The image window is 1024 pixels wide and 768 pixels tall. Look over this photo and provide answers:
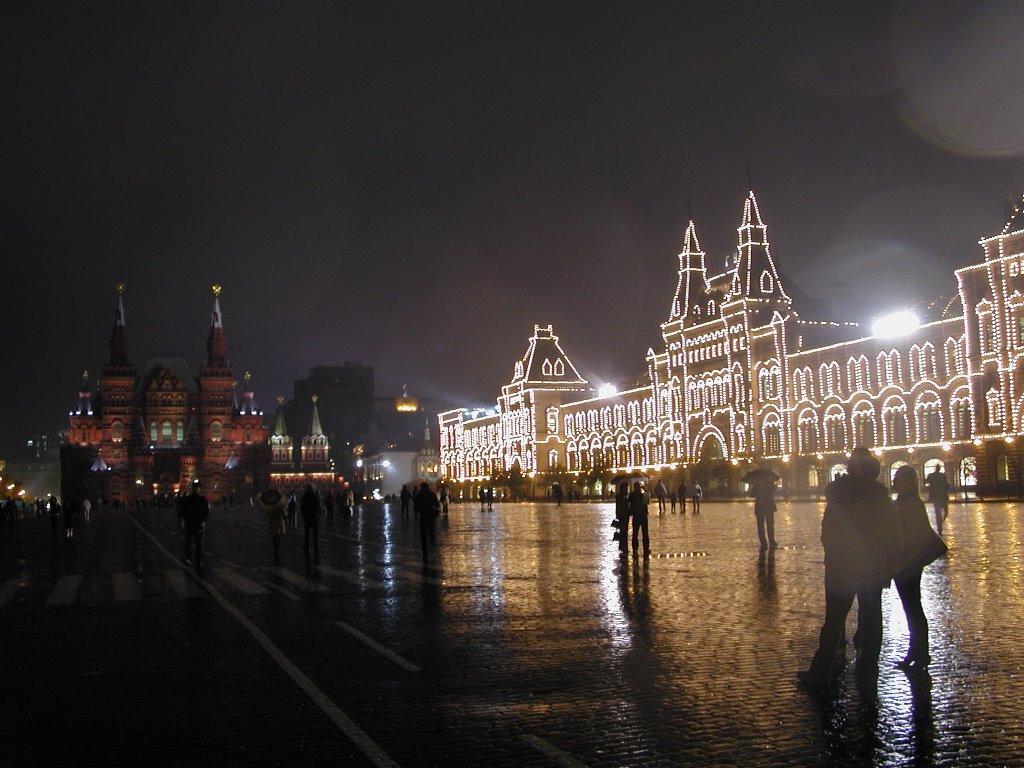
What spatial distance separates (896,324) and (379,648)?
2635 inches

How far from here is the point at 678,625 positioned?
12.4 metres

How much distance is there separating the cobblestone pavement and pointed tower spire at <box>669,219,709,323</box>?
3222 inches

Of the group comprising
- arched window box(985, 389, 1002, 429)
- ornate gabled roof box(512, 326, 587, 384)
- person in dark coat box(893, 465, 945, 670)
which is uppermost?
ornate gabled roof box(512, 326, 587, 384)

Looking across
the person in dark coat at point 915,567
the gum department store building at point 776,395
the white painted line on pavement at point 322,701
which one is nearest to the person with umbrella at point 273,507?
the white painted line on pavement at point 322,701

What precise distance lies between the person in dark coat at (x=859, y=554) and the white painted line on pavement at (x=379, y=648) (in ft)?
11.3

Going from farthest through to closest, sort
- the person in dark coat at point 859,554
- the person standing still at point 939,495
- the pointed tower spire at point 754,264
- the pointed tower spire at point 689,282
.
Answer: the pointed tower spire at point 689,282 → the pointed tower spire at point 754,264 → the person standing still at point 939,495 → the person in dark coat at point 859,554

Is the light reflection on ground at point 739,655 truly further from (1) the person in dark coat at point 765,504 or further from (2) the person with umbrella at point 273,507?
(2) the person with umbrella at point 273,507

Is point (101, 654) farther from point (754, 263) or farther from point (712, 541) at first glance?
point (754, 263)

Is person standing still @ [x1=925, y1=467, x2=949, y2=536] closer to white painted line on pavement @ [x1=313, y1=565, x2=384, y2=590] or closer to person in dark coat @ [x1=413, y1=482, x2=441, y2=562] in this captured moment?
person in dark coat @ [x1=413, y1=482, x2=441, y2=562]

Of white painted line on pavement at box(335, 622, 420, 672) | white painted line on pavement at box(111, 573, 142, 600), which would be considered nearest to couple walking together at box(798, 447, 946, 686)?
white painted line on pavement at box(335, 622, 420, 672)

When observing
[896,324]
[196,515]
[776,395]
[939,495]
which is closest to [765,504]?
[939,495]

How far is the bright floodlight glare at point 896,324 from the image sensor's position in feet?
234

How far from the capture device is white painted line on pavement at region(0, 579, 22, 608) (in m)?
17.4

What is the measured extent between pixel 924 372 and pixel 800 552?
50485 mm
